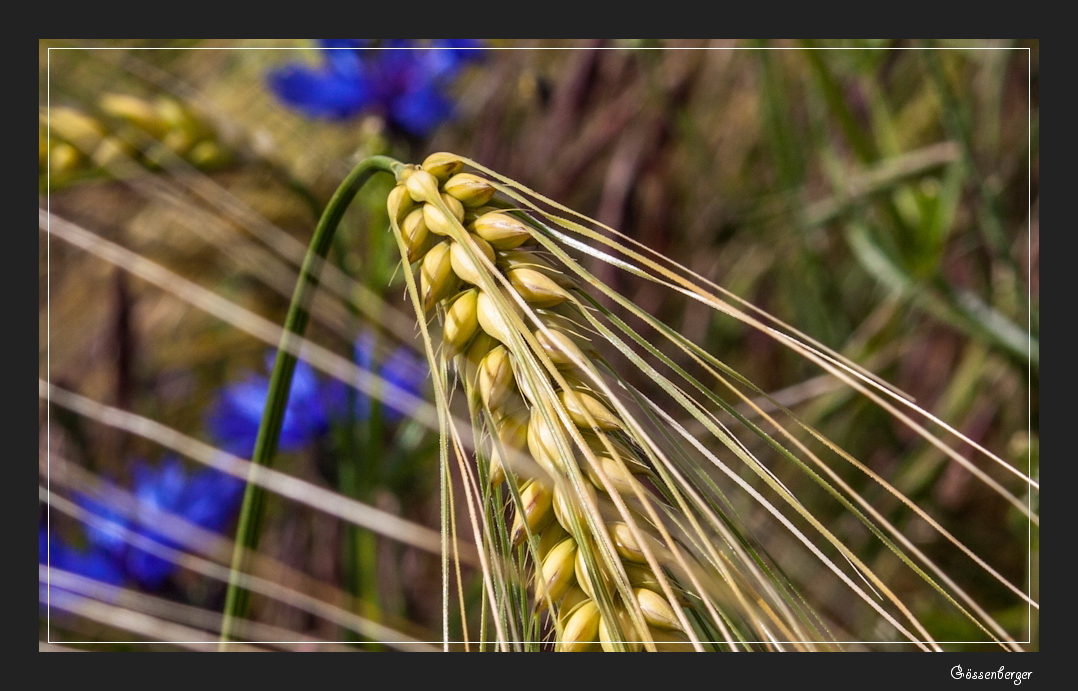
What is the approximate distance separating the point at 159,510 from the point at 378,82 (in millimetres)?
373

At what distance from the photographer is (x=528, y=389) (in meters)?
0.31

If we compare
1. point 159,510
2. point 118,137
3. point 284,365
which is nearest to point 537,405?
point 284,365

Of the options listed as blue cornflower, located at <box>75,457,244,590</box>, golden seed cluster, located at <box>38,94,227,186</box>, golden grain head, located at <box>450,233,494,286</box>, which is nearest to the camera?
golden grain head, located at <box>450,233,494,286</box>

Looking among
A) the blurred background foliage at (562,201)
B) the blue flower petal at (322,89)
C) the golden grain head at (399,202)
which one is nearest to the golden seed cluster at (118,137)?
the blurred background foliage at (562,201)

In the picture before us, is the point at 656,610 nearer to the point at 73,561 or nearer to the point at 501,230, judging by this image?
the point at 501,230

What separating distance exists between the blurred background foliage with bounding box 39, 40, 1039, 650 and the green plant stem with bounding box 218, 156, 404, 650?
0.52 feet

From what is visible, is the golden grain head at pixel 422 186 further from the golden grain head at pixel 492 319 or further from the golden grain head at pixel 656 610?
the golden grain head at pixel 656 610

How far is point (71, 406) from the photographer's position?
0.56 m

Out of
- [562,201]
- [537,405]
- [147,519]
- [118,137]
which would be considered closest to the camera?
[537,405]

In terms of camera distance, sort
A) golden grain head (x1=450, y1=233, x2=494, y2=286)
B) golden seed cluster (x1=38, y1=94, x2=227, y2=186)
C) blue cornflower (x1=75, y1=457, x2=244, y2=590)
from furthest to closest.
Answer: blue cornflower (x1=75, y1=457, x2=244, y2=590)
golden seed cluster (x1=38, y1=94, x2=227, y2=186)
golden grain head (x1=450, y1=233, x2=494, y2=286)

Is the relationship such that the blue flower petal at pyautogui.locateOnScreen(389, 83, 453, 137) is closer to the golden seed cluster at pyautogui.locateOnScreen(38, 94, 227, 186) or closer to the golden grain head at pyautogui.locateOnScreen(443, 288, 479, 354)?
the golden seed cluster at pyautogui.locateOnScreen(38, 94, 227, 186)

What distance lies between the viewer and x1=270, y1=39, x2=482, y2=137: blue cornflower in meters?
0.60

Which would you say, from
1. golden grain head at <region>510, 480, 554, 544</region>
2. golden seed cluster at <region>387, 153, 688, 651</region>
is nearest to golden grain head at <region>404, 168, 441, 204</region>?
golden seed cluster at <region>387, 153, 688, 651</region>

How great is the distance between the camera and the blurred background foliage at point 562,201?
56 cm
